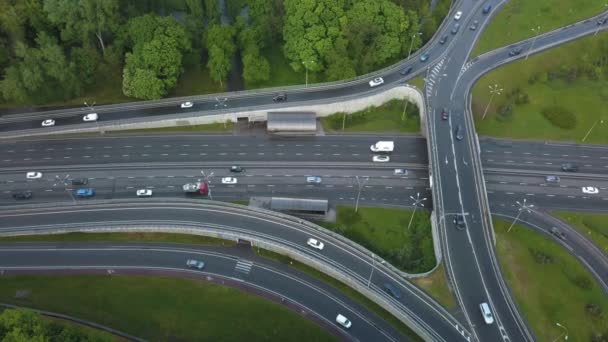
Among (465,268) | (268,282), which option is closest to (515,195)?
(465,268)

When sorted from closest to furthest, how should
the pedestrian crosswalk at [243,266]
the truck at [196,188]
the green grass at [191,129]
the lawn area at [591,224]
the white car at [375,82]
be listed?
the pedestrian crosswalk at [243,266]
the lawn area at [591,224]
the truck at [196,188]
the green grass at [191,129]
the white car at [375,82]

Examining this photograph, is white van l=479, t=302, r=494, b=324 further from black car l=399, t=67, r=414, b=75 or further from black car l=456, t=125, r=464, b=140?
black car l=399, t=67, r=414, b=75

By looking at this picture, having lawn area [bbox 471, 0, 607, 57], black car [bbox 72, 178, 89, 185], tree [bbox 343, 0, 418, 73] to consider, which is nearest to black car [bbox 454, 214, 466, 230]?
tree [bbox 343, 0, 418, 73]

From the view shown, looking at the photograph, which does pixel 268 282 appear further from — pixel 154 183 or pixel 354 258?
pixel 154 183

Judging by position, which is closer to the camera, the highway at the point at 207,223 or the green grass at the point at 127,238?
the highway at the point at 207,223

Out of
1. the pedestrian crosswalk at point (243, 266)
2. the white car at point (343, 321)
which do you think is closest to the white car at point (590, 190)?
the white car at point (343, 321)

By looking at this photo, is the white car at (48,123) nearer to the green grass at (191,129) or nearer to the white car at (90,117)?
the white car at (90,117)

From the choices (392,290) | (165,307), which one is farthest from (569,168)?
(165,307)
